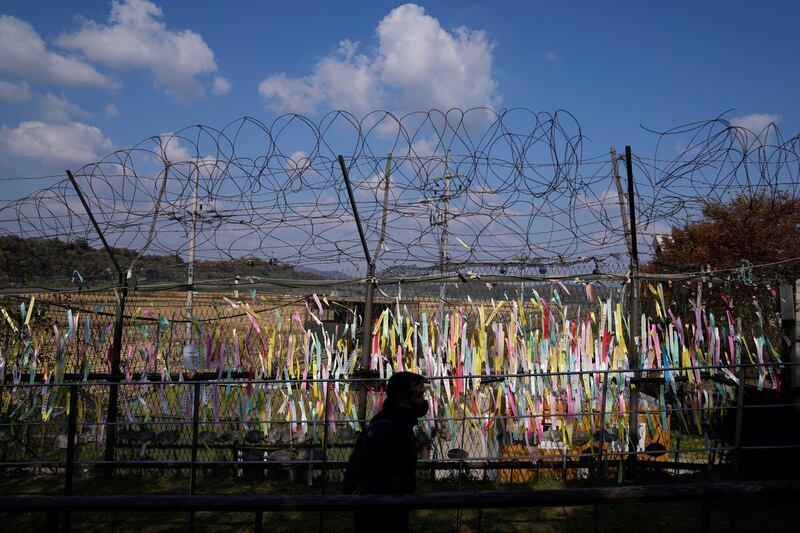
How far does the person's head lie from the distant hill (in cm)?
299

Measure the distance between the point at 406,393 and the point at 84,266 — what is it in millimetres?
4855

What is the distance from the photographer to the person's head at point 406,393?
2838mm

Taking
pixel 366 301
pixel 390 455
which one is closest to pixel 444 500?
pixel 390 455

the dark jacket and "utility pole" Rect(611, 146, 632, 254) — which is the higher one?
"utility pole" Rect(611, 146, 632, 254)

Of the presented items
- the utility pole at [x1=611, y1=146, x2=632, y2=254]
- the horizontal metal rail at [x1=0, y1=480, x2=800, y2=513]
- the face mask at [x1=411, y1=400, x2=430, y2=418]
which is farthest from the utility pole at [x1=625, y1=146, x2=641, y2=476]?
the face mask at [x1=411, y1=400, x2=430, y2=418]

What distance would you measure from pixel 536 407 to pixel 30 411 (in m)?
4.74

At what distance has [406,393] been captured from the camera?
2.84 m

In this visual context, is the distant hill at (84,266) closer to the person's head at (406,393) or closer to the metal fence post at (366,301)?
the metal fence post at (366,301)

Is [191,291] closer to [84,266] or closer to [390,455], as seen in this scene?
[84,266]

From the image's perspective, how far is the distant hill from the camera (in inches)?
232

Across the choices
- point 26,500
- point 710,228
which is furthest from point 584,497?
point 710,228

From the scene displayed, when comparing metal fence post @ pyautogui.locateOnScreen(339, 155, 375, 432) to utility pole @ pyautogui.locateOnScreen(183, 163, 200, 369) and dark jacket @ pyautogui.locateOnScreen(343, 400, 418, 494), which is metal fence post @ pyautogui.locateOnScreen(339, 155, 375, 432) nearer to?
utility pole @ pyautogui.locateOnScreen(183, 163, 200, 369)

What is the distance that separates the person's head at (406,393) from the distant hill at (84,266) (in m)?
2.99

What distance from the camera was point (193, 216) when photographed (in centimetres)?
577
